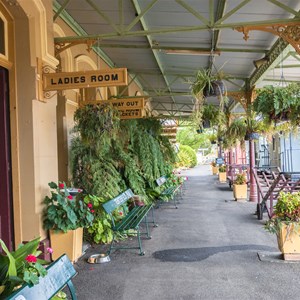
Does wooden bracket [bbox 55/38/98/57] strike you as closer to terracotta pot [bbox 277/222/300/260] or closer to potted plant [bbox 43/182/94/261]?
potted plant [bbox 43/182/94/261]

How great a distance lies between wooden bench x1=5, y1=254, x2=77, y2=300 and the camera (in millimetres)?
1725

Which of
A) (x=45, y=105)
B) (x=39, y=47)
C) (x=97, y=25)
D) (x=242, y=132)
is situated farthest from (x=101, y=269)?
(x=242, y=132)

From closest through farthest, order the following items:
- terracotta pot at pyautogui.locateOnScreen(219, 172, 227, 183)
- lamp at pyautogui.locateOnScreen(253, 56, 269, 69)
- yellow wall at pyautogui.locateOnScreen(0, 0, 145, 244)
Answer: yellow wall at pyautogui.locateOnScreen(0, 0, 145, 244)
lamp at pyautogui.locateOnScreen(253, 56, 269, 69)
terracotta pot at pyautogui.locateOnScreen(219, 172, 227, 183)

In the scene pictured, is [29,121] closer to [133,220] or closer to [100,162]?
[100,162]

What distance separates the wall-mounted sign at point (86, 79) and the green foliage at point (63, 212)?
1227 mm

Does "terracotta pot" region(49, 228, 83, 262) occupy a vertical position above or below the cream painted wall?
below

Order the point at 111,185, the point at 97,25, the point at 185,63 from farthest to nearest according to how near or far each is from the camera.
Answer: the point at 185,63, the point at 97,25, the point at 111,185

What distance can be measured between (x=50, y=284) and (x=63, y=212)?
229 centimetres

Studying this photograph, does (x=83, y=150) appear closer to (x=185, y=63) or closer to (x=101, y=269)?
(x=101, y=269)

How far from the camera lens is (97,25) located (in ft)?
23.1

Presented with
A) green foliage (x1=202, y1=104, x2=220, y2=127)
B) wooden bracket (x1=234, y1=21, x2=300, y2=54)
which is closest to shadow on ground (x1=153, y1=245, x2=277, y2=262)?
wooden bracket (x1=234, y1=21, x2=300, y2=54)

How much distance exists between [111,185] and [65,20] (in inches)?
124

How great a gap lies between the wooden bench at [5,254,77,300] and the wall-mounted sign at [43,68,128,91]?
2.32m

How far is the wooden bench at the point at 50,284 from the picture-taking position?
172cm
